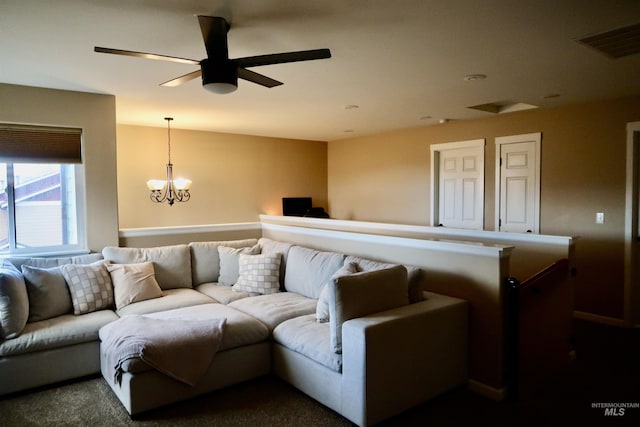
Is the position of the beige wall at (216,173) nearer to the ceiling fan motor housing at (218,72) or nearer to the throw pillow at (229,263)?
the throw pillow at (229,263)

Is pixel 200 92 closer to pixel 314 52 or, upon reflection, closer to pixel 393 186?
pixel 314 52

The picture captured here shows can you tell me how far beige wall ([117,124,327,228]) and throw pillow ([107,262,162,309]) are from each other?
95.9 inches

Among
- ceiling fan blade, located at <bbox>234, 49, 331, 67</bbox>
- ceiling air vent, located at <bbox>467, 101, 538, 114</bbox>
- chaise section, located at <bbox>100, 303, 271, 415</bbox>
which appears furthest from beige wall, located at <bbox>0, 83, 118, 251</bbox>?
ceiling air vent, located at <bbox>467, 101, 538, 114</bbox>

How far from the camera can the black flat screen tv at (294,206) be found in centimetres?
770

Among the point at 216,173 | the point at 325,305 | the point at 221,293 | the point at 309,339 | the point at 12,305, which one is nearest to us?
the point at 309,339

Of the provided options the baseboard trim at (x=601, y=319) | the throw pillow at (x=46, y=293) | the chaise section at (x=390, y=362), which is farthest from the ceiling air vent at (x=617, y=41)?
the throw pillow at (x=46, y=293)

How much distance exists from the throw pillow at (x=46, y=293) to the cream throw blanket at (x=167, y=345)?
58cm

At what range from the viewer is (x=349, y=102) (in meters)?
4.57

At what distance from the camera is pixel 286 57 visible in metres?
2.25

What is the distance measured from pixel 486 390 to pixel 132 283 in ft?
10.1

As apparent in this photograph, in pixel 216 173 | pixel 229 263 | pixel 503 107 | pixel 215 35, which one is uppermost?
pixel 503 107

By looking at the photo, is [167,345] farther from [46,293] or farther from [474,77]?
[474,77]

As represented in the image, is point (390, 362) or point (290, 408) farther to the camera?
point (290, 408)

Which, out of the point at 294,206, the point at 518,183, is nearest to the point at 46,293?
the point at 294,206
